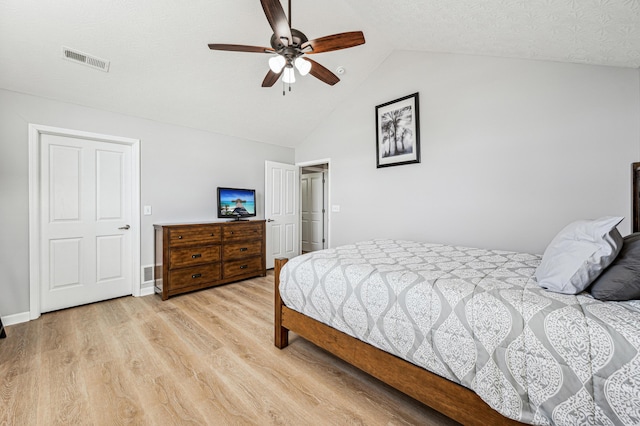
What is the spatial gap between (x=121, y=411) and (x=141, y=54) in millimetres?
3028

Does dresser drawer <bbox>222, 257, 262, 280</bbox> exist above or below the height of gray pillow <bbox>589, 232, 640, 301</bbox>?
below

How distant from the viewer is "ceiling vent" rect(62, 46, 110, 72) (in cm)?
236

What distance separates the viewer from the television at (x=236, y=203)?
13.2ft

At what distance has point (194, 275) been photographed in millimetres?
3422

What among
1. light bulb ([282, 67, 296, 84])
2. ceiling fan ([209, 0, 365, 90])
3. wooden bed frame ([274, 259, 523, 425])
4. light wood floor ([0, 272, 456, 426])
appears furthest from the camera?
light bulb ([282, 67, 296, 84])

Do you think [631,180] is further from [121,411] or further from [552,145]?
[121,411]

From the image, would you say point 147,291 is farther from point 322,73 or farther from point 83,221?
point 322,73

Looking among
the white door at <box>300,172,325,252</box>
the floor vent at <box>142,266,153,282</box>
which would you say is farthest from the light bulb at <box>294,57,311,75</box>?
the white door at <box>300,172,325,252</box>

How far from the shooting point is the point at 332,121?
438 centimetres

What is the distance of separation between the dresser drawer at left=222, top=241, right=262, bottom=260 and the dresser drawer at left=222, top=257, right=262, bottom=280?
0.08 m

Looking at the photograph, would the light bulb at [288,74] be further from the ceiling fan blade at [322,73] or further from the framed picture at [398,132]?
the framed picture at [398,132]

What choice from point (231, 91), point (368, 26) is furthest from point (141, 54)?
point (368, 26)

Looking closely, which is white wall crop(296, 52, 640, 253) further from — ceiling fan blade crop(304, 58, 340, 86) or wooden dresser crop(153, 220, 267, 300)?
Answer: wooden dresser crop(153, 220, 267, 300)

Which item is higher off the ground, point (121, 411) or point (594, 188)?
point (594, 188)
